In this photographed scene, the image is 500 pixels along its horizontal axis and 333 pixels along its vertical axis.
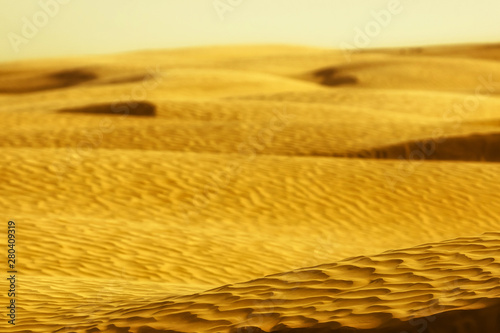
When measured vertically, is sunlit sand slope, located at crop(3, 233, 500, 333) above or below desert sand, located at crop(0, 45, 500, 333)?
below

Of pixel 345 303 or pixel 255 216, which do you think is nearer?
pixel 345 303

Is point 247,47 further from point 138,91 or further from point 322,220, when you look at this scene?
point 322,220

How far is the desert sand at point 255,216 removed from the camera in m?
5.34

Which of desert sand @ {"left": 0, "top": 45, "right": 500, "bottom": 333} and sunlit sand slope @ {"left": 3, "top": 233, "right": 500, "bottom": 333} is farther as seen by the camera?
desert sand @ {"left": 0, "top": 45, "right": 500, "bottom": 333}

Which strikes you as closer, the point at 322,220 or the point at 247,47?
the point at 322,220

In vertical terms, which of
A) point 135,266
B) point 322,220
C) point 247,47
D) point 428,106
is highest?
point 247,47

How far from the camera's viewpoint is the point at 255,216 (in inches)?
509

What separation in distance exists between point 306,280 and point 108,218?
7011 mm

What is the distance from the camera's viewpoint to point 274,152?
17406mm

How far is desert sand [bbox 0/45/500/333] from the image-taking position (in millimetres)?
5336

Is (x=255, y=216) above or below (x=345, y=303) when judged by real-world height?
above

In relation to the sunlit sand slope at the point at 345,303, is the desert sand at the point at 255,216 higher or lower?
higher

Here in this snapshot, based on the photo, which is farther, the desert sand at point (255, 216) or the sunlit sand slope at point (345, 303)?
the desert sand at point (255, 216)

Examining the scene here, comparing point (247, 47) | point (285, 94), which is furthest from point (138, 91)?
point (247, 47)
